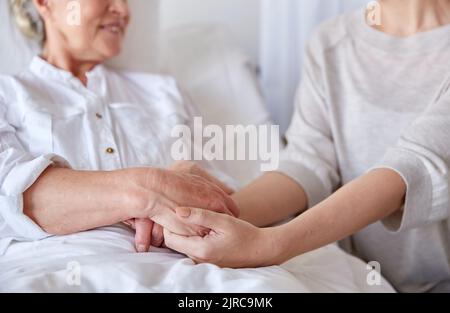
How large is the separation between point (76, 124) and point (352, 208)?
60cm

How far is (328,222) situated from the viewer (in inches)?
46.7

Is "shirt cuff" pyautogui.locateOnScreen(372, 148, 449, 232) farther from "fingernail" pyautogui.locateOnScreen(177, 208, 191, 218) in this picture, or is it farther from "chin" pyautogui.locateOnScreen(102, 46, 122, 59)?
"chin" pyautogui.locateOnScreen(102, 46, 122, 59)

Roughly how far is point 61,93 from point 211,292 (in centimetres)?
65

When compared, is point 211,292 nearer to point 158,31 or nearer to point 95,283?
point 95,283

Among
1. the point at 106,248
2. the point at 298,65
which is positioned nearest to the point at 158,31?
the point at 298,65

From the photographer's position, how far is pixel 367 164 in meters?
1.42

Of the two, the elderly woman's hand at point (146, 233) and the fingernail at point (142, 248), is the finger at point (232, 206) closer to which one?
the elderly woman's hand at point (146, 233)

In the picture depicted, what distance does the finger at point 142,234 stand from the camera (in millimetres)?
1159

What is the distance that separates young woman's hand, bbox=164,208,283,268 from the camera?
3.57ft

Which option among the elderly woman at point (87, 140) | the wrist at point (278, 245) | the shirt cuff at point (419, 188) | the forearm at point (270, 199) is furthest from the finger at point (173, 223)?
the shirt cuff at point (419, 188)

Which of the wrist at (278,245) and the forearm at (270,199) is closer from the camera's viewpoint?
the wrist at (278,245)

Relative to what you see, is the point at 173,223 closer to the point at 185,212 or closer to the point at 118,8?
the point at 185,212

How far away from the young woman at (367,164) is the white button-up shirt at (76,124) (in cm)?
25

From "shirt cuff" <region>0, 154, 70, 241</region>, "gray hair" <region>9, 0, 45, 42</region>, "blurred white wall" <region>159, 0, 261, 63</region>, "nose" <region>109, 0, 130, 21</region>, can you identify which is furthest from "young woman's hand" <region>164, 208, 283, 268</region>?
"blurred white wall" <region>159, 0, 261, 63</region>
